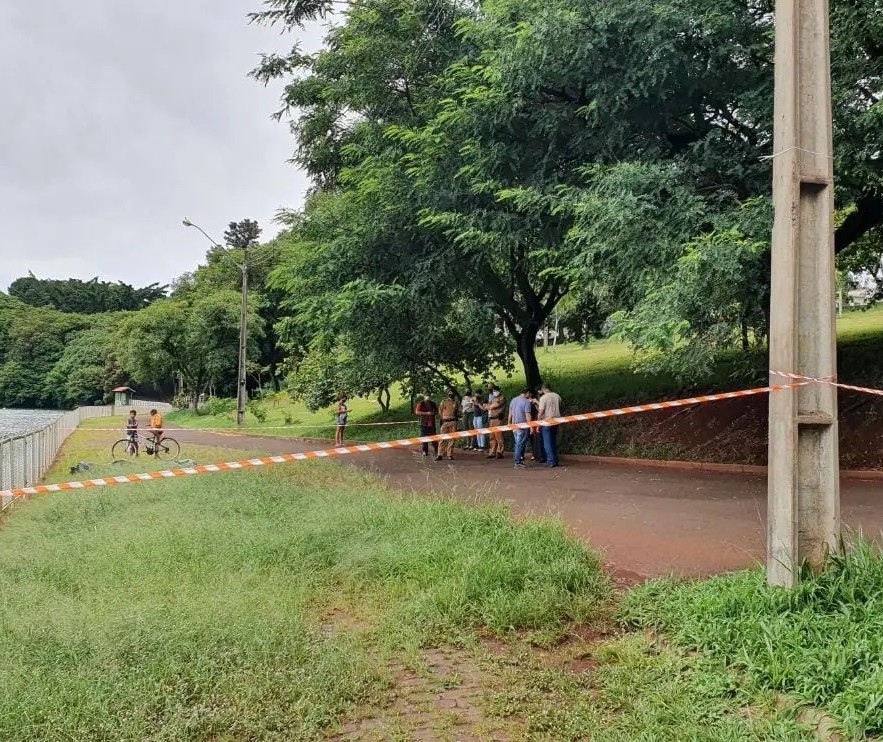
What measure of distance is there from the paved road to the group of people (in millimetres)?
519

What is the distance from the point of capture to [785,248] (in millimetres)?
4430

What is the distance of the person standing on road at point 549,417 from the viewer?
1300cm

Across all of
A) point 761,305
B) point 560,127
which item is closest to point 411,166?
point 560,127

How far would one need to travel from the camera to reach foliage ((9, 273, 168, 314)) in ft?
329

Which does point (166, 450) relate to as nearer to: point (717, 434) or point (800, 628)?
point (717, 434)

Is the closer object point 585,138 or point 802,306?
point 802,306

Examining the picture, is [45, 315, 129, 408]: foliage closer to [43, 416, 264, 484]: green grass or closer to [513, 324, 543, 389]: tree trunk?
[43, 416, 264, 484]: green grass

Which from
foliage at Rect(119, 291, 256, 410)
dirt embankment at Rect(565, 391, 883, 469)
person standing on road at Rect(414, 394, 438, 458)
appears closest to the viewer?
dirt embankment at Rect(565, 391, 883, 469)

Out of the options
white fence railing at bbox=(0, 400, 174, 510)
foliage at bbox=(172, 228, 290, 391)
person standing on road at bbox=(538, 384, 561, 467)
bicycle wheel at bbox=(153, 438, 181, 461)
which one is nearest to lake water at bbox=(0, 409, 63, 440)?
white fence railing at bbox=(0, 400, 174, 510)

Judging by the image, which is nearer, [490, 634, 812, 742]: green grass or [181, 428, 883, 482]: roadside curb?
[490, 634, 812, 742]: green grass

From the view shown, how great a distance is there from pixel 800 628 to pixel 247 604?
3.39 m

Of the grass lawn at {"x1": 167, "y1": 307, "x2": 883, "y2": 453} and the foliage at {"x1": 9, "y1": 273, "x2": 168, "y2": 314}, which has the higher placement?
the foliage at {"x1": 9, "y1": 273, "x2": 168, "y2": 314}

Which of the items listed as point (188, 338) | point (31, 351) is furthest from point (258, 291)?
point (31, 351)

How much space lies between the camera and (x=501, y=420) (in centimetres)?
1580
